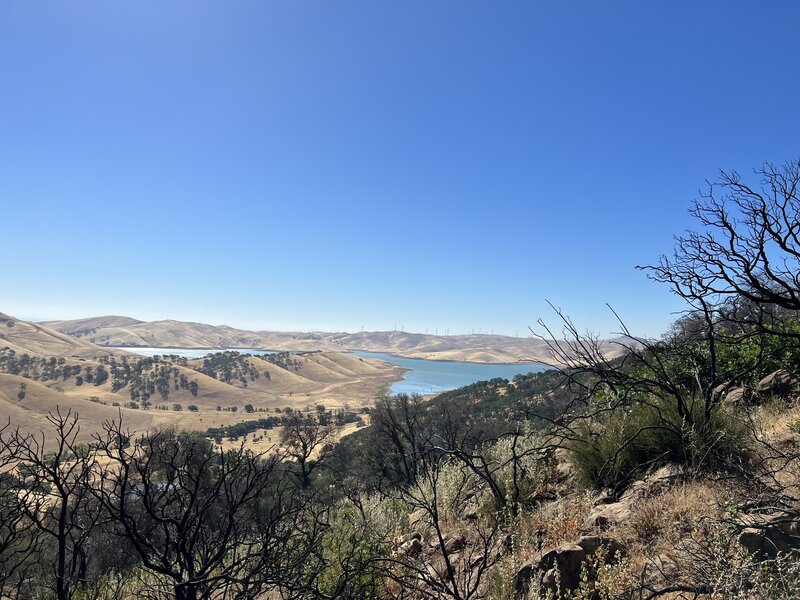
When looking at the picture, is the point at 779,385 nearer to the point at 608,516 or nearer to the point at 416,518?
the point at 608,516

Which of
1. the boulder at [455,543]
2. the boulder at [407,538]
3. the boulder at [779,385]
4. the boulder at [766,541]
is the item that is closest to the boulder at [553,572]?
the boulder at [766,541]

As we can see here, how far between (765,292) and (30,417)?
95.6 metres

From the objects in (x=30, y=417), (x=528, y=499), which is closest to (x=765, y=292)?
(x=528, y=499)

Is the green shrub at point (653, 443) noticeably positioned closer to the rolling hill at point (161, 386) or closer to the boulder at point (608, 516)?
the boulder at point (608, 516)

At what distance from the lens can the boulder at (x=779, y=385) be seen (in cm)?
669

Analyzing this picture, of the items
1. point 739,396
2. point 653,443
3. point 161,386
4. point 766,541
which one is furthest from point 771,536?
point 161,386

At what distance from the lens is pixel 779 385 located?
22.6 feet

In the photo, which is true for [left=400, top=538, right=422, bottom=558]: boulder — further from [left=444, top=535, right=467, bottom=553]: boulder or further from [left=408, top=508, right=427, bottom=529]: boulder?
[left=408, top=508, right=427, bottom=529]: boulder

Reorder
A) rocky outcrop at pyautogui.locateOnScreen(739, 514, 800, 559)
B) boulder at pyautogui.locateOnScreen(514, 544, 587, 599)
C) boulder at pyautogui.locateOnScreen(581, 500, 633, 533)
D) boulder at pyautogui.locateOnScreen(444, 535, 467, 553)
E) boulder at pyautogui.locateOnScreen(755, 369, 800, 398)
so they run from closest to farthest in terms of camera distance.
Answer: rocky outcrop at pyautogui.locateOnScreen(739, 514, 800, 559) → boulder at pyautogui.locateOnScreen(514, 544, 587, 599) → boulder at pyautogui.locateOnScreen(581, 500, 633, 533) → boulder at pyautogui.locateOnScreen(444, 535, 467, 553) → boulder at pyautogui.locateOnScreen(755, 369, 800, 398)

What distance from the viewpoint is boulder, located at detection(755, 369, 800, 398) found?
6688 mm

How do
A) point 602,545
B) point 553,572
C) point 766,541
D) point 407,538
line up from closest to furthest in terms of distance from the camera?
point 766,541, point 553,572, point 602,545, point 407,538

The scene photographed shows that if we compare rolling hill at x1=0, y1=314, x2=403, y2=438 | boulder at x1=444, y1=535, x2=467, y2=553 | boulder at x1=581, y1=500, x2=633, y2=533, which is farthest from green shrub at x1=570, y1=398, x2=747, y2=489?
rolling hill at x1=0, y1=314, x2=403, y2=438

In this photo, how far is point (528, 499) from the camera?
19.7ft

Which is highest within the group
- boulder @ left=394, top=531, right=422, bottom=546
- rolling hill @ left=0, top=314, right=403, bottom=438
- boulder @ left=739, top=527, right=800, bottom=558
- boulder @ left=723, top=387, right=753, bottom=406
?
boulder @ left=723, top=387, right=753, bottom=406
